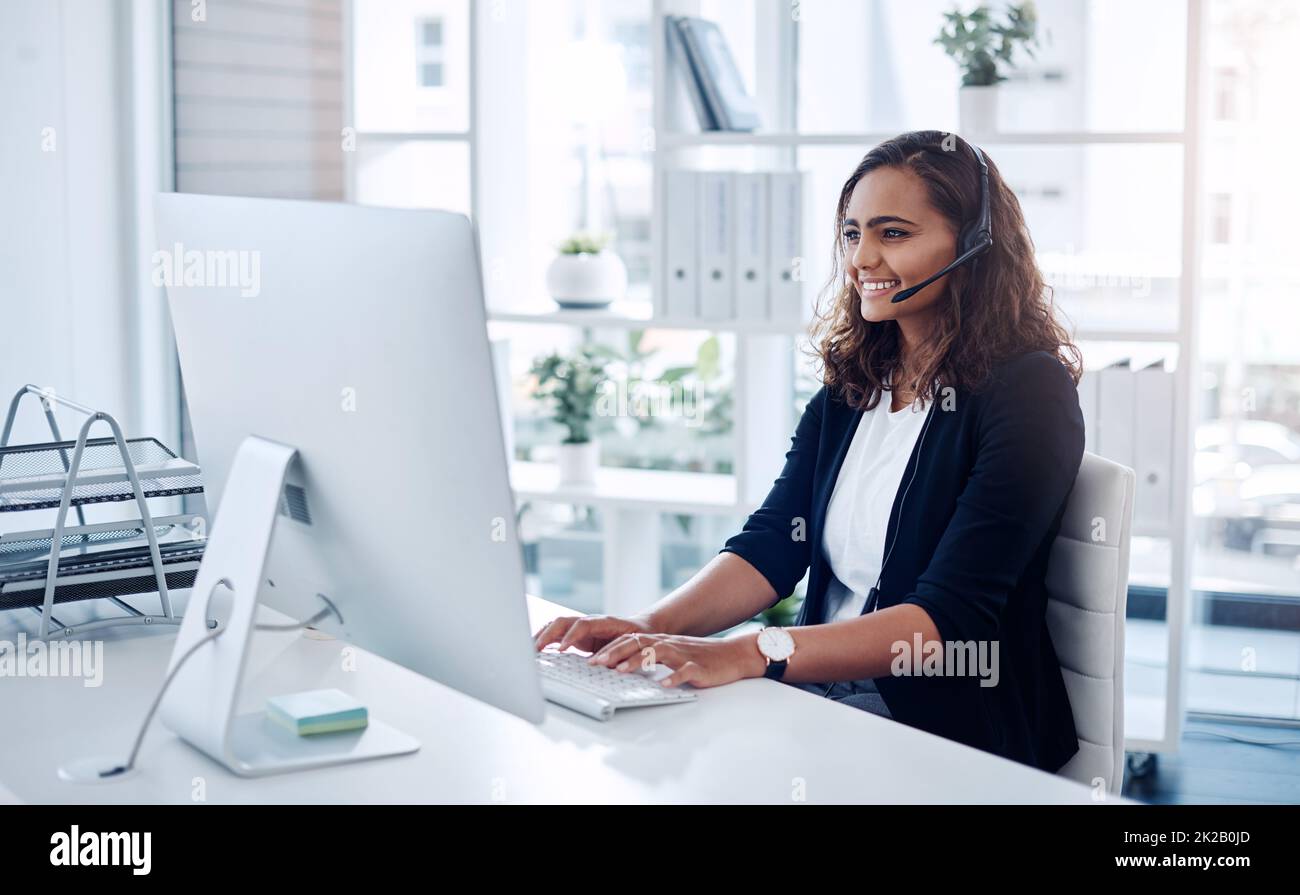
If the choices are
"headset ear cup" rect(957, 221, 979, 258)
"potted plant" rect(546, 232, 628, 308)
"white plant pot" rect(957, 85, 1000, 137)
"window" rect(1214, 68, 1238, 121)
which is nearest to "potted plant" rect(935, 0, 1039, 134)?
"white plant pot" rect(957, 85, 1000, 137)

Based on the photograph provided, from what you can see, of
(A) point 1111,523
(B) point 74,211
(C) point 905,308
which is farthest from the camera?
(B) point 74,211

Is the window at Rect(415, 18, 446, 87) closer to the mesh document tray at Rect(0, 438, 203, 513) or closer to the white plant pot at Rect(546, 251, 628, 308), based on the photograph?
the white plant pot at Rect(546, 251, 628, 308)

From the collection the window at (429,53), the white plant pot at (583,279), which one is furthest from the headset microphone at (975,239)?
the window at (429,53)

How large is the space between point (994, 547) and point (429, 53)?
2.53m

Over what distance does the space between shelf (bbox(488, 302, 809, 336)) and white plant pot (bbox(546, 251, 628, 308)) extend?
0.10 feet

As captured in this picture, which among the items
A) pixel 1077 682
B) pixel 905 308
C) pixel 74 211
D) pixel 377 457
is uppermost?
pixel 74 211

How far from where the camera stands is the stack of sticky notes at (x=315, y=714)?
1279 mm

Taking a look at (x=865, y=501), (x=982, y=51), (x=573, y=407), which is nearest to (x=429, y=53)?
(x=573, y=407)

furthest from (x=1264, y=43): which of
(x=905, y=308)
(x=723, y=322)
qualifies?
(x=905, y=308)

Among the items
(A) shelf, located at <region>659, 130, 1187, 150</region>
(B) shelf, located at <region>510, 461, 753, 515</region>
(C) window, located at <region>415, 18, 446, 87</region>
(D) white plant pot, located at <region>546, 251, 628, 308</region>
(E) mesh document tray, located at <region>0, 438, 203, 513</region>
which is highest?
(C) window, located at <region>415, 18, 446, 87</region>

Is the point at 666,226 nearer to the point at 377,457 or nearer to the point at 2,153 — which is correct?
the point at 2,153

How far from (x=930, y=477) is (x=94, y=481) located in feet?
3.44

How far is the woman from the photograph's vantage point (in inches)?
60.4

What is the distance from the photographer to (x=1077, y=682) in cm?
158
